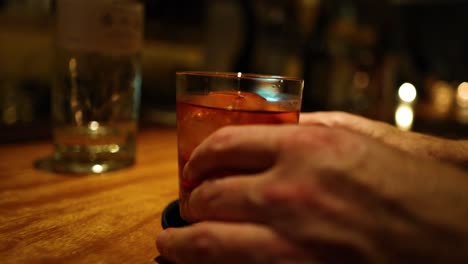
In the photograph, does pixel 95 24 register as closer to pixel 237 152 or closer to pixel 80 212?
pixel 80 212

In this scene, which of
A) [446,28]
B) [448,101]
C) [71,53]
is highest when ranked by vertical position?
[446,28]

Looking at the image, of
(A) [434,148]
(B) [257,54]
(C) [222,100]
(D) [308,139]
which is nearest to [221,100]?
(C) [222,100]

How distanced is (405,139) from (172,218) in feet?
1.22

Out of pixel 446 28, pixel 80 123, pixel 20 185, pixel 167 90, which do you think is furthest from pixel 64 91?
pixel 446 28

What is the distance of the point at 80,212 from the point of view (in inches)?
20.6

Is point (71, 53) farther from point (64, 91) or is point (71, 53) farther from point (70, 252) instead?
point (70, 252)

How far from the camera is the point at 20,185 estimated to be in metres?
0.62

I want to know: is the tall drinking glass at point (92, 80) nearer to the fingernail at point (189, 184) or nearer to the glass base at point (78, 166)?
the glass base at point (78, 166)

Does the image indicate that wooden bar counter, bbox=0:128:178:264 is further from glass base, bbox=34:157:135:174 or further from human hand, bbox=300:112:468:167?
human hand, bbox=300:112:468:167

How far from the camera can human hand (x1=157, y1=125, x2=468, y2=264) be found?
0.28 metres

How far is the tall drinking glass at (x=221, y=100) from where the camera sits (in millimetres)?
390

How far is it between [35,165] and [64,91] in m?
0.15

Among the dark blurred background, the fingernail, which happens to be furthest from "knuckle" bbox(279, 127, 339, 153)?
the dark blurred background

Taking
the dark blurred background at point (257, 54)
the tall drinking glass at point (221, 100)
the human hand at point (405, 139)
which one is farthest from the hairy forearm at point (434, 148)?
the dark blurred background at point (257, 54)
